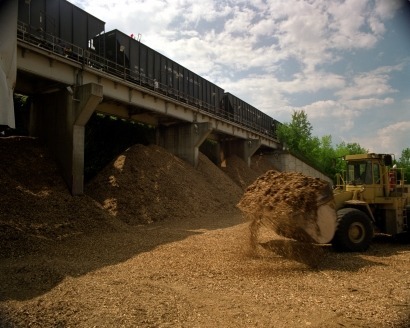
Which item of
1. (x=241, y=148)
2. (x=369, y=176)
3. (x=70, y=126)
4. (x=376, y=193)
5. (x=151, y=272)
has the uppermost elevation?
(x=241, y=148)

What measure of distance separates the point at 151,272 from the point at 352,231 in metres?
5.51

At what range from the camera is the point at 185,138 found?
27641 mm

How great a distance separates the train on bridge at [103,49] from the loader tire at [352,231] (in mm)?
13962

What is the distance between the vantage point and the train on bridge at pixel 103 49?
51.2ft

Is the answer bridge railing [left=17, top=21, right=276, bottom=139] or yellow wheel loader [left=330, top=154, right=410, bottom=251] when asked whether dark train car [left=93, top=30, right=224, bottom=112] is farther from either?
yellow wheel loader [left=330, top=154, right=410, bottom=251]

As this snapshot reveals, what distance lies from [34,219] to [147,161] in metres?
10.2

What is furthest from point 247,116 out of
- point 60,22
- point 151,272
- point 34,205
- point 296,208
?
point 151,272

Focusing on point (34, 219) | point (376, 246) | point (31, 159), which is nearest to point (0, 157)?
point (31, 159)

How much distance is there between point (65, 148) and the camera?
52.2 ft

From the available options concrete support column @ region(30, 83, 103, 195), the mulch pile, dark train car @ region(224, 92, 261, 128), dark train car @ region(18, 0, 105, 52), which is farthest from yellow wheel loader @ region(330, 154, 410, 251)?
dark train car @ region(224, 92, 261, 128)

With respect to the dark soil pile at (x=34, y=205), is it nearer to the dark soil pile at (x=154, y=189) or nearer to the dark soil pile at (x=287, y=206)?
the dark soil pile at (x=154, y=189)

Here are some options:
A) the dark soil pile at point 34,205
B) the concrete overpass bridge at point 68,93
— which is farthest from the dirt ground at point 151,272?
the concrete overpass bridge at point 68,93

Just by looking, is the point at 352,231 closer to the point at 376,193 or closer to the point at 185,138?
the point at 376,193

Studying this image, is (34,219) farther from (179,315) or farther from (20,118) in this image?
(20,118)
